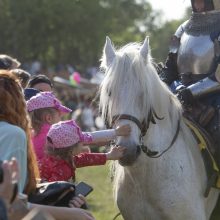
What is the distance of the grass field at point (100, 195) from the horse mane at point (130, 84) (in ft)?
4.78

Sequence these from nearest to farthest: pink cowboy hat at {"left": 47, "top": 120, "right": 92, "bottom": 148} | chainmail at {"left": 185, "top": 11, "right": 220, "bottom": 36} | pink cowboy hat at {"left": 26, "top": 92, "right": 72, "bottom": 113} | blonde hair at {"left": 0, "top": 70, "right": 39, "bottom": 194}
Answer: blonde hair at {"left": 0, "top": 70, "right": 39, "bottom": 194}, pink cowboy hat at {"left": 47, "top": 120, "right": 92, "bottom": 148}, pink cowboy hat at {"left": 26, "top": 92, "right": 72, "bottom": 113}, chainmail at {"left": 185, "top": 11, "right": 220, "bottom": 36}

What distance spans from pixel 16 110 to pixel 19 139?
203 mm

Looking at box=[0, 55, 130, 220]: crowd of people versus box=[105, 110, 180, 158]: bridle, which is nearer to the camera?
box=[0, 55, 130, 220]: crowd of people

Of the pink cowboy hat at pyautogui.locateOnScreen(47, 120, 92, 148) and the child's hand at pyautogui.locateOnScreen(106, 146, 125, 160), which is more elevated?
the pink cowboy hat at pyautogui.locateOnScreen(47, 120, 92, 148)

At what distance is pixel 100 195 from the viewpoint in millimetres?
13758

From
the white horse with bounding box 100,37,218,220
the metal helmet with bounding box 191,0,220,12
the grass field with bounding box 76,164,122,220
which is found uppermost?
the metal helmet with bounding box 191,0,220,12

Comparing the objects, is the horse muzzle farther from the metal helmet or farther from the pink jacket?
the metal helmet

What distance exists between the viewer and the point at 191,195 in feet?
20.9

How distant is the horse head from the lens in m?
5.76

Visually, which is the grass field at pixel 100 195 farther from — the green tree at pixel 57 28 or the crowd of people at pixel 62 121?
the green tree at pixel 57 28

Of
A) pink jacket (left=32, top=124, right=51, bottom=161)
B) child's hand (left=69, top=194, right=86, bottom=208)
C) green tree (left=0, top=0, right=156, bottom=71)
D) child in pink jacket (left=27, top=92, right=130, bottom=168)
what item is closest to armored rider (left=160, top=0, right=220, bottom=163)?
child in pink jacket (left=27, top=92, right=130, bottom=168)

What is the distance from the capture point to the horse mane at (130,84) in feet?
19.3

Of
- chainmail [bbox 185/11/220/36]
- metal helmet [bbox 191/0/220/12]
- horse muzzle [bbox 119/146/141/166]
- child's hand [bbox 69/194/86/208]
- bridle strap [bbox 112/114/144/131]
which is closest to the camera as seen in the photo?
child's hand [bbox 69/194/86/208]

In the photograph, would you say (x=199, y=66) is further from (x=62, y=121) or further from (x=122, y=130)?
(x=62, y=121)
